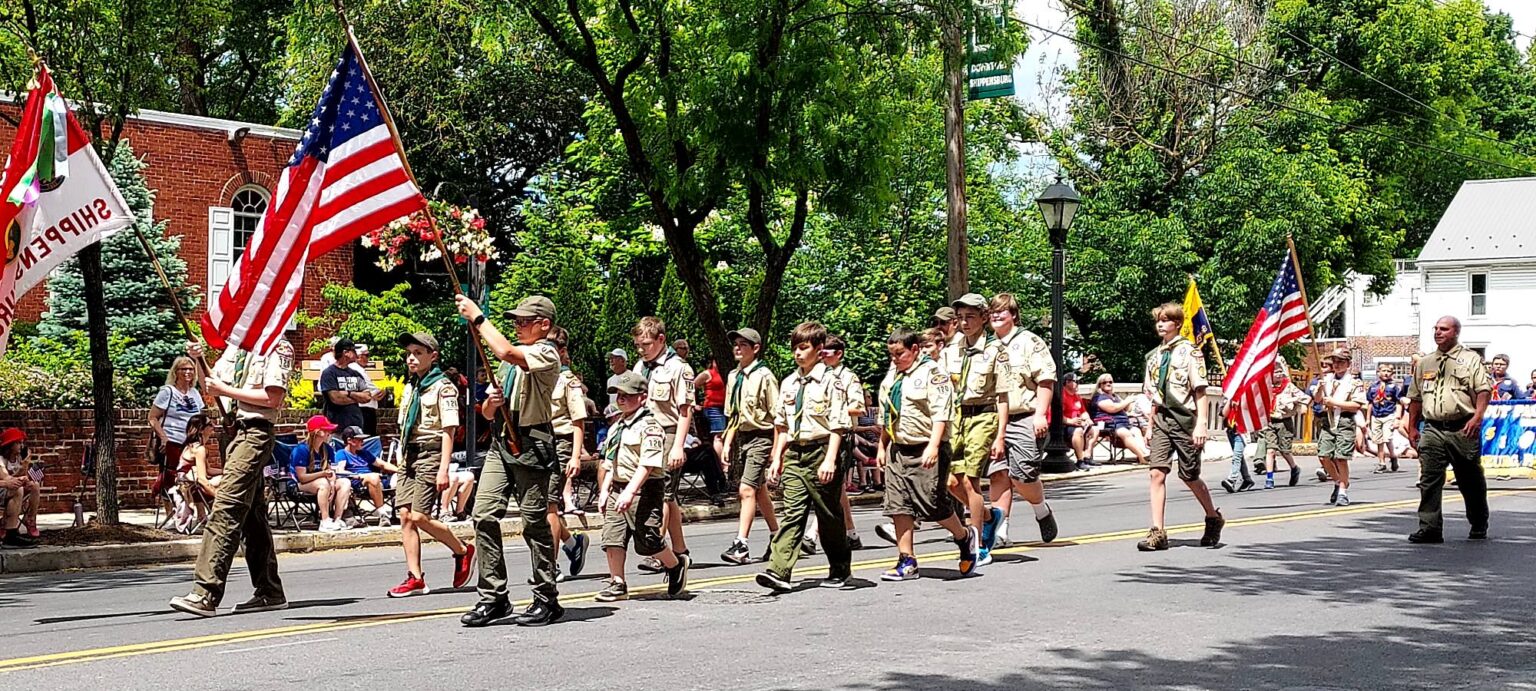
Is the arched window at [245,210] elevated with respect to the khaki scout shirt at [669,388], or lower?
elevated

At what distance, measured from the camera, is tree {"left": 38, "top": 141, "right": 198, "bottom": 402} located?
82.1 ft

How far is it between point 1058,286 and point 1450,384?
34.6 feet

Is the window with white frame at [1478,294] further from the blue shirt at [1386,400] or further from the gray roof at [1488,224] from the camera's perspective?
the blue shirt at [1386,400]

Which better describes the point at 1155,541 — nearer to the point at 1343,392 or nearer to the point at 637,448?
the point at 637,448

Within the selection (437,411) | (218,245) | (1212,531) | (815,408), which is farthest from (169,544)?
(218,245)

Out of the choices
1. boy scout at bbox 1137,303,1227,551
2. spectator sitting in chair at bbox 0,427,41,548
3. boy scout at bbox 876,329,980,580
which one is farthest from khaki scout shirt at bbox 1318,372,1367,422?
spectator sitting in chair at bbox 0,427,41,548

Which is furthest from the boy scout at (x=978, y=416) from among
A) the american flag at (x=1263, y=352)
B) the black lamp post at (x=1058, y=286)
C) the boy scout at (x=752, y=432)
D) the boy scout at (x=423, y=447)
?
the black lamp post at (x=1058, y=286)

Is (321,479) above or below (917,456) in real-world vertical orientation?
below

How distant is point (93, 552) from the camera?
14141 millimetres

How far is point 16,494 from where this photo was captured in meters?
14.4

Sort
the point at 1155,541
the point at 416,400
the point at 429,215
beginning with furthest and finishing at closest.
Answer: the point at 1155,541
the point at 416,400
the point at 429,215

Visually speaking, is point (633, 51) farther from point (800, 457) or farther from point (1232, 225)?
point (1232, 225)

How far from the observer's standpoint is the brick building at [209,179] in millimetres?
28328

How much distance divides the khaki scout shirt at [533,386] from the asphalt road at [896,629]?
4.02 ft
